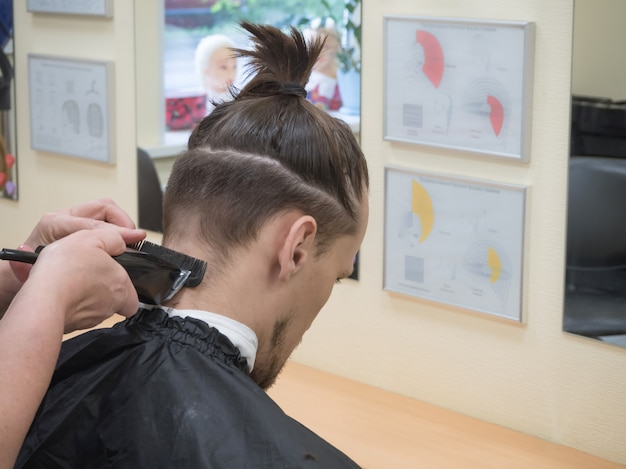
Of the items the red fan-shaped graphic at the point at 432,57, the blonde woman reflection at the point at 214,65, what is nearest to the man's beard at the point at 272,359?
the red fan-shaped graphic at the point at 432,57

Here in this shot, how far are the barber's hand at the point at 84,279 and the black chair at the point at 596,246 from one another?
3.98 feet

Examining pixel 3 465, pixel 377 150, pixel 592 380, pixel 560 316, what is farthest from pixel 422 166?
pixel 3 465

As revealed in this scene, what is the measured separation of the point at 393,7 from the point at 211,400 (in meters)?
1.41

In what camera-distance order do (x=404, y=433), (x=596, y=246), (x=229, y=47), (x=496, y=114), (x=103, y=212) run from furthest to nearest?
(x=229, y=47) < (x=404, y=433) < (x=496, y=114) < (x=596, y=246) < (x=103, y=212)

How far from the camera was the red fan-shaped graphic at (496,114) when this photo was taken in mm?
2264

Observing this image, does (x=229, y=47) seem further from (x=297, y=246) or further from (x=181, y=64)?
(x=297, y=246)

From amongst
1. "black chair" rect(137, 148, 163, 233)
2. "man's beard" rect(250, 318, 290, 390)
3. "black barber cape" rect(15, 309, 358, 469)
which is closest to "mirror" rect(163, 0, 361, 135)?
"black chair" rect(137, 148, 163, 233)

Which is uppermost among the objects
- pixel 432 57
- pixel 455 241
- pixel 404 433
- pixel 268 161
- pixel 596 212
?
pixel 432 57

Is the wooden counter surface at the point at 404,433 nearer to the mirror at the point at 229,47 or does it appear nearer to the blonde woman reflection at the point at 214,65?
the mirror at the point at 229,47

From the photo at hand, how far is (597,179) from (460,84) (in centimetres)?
42

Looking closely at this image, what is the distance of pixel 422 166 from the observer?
246cm

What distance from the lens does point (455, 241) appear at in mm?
2424

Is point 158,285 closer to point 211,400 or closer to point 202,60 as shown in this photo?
point 211,400

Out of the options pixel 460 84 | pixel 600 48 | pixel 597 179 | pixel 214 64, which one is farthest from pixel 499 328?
pixel 214 64
